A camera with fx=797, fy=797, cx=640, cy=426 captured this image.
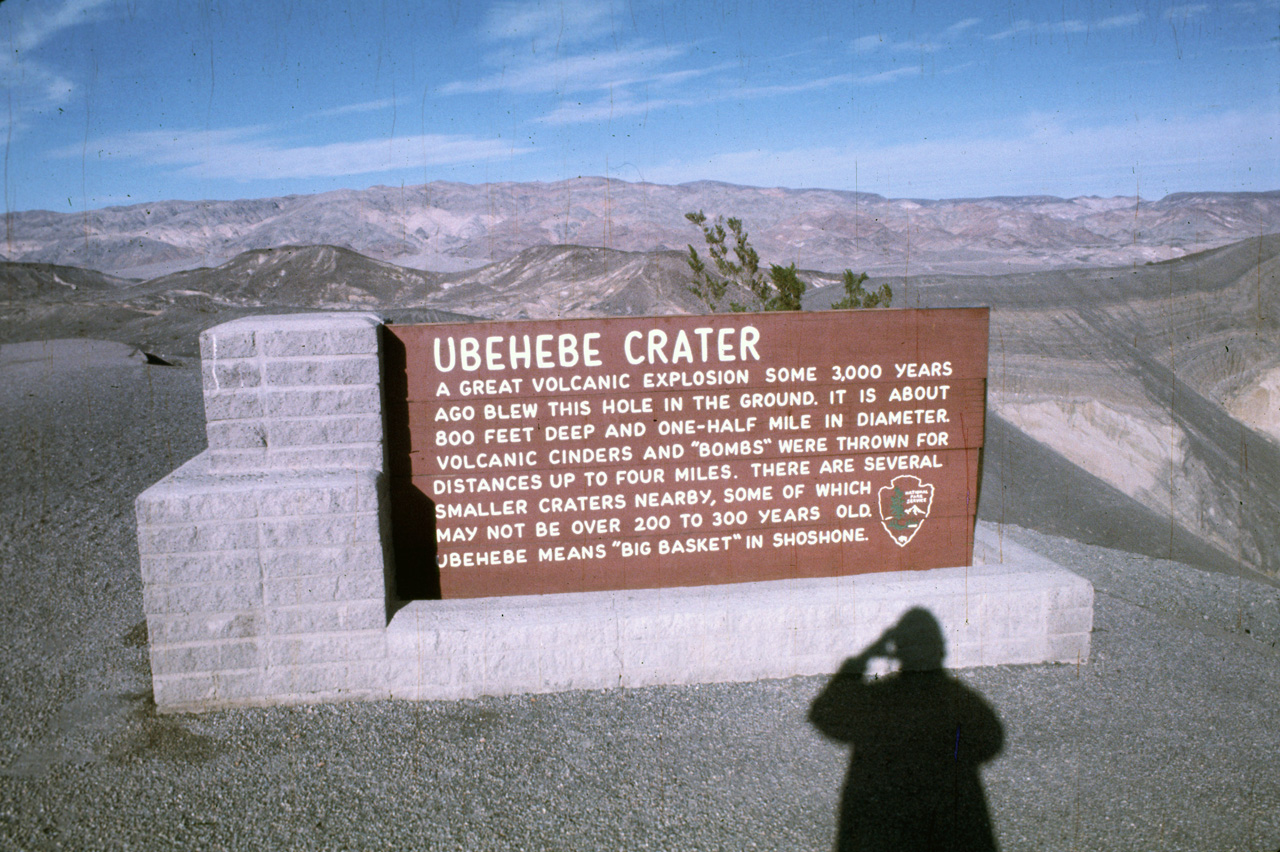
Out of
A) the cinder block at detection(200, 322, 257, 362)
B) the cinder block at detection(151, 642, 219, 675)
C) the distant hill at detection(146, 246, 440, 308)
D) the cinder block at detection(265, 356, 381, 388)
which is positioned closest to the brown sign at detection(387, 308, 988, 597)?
the cinder block at detection(265, 356, 381, 388)

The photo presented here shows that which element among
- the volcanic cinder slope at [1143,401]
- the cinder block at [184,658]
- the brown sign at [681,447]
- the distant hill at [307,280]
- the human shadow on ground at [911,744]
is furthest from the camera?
the distant hill at [307,280]

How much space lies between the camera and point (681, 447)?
4.51 meters

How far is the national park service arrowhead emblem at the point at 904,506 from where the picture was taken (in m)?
4.71

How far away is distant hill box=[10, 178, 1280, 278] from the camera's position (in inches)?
1930

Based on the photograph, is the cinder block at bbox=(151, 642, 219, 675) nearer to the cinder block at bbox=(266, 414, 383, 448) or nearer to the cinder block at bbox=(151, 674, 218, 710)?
the cinder block at bbox=(151, 674, 218, 710)

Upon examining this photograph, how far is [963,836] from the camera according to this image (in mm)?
3172

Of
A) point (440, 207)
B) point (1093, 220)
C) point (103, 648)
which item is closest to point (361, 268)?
point (440, 207)

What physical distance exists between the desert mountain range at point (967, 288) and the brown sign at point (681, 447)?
15.0 feet

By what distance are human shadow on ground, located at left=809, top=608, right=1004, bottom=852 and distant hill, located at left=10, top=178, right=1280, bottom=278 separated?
132 ft

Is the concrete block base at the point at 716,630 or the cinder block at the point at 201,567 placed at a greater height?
the cinder block at the point at 201,567

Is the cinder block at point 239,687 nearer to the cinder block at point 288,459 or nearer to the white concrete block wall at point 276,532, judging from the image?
the white concrete block wall at point 276,532

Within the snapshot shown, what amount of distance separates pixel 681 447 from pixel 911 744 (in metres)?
1.89

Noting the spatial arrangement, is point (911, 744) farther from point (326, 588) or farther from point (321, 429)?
point (321, 429)

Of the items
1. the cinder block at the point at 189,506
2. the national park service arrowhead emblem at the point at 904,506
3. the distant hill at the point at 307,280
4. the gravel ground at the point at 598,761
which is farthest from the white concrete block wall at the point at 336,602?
the distant hill at the point at 307,280
